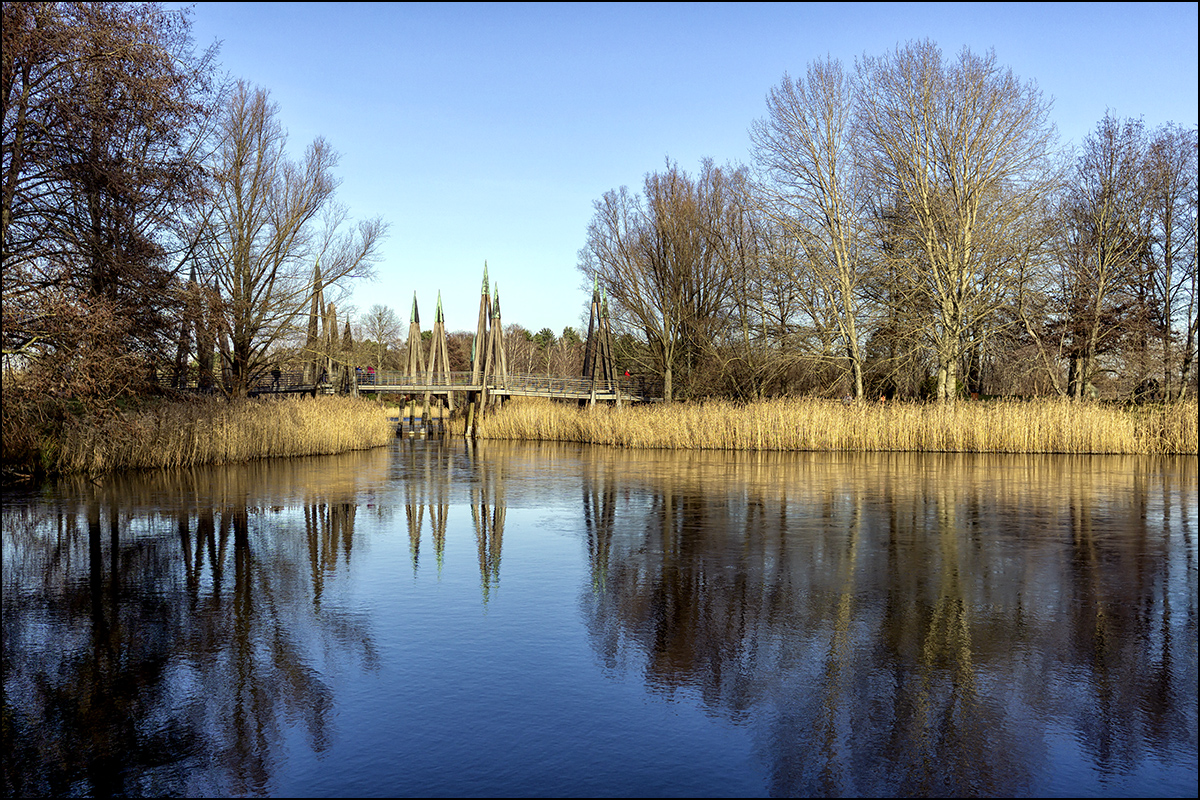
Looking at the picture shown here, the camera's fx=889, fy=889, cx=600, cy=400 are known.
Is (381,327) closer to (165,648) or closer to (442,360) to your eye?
(442,360)

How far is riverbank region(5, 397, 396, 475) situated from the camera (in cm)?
1850

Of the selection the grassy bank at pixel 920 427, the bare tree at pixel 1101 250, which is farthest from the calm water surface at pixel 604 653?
the bare tree at pixel 1101 250

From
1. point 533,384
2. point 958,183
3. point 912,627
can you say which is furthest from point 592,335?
point 912,627

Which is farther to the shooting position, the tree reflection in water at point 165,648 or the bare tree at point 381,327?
the bare tree at point 381,327

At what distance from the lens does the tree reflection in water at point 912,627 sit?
466 centimetres

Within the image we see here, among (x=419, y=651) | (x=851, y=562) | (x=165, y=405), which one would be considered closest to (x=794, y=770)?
(x=419, y=651)

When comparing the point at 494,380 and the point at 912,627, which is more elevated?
the point at 494,380

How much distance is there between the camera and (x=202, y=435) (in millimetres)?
22016

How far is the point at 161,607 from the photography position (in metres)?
7.61

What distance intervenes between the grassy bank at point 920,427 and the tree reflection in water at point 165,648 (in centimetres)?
1753

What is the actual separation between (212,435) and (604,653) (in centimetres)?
1903

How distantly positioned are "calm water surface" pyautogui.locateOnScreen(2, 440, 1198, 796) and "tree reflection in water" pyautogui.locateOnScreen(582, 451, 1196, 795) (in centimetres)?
3

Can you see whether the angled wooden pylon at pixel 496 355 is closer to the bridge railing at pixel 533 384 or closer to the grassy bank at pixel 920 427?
the bridge railing at pixel 533 384

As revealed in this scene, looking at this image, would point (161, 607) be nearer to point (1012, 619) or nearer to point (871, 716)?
point (871, 716)
